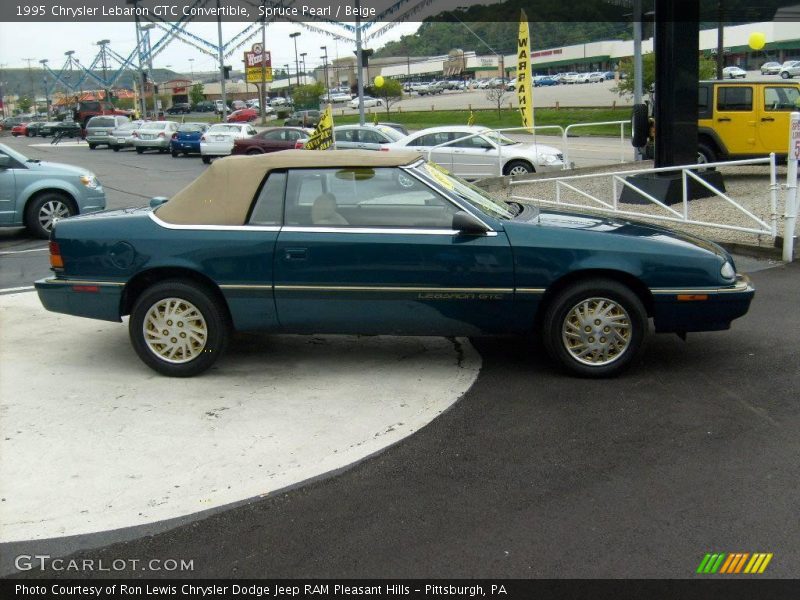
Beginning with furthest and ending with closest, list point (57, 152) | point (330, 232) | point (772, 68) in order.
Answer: point (772, 68), point (57, 152), point (330, 232)

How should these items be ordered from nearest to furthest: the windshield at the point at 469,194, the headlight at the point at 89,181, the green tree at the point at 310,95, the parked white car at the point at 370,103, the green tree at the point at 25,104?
the windshield at the point at 469,194 → the headlight at the point at 89,181 → the green tree at the point at 310,95 → the parked white car at the point at 370,103 → the green tree at the point at 25,104

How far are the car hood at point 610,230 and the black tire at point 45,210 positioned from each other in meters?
9.36

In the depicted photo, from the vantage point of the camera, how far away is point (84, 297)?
658 cm

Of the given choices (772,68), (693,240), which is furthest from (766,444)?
(772,68)

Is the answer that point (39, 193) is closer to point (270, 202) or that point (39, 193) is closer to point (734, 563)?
point (270, 202)

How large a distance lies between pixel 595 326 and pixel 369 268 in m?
1.58

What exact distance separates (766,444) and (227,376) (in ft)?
11.8

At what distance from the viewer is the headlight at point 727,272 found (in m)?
6.27

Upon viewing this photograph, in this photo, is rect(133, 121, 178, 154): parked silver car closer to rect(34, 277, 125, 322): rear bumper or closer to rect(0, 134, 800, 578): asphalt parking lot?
rect(34, 277, 125, 322): rear bumper

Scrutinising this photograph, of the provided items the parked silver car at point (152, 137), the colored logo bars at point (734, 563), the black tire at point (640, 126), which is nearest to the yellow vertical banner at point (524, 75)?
the black tire at point (640, 126)

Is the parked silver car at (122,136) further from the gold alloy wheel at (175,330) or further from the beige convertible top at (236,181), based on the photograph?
the gold alloy wheel at (175,330)

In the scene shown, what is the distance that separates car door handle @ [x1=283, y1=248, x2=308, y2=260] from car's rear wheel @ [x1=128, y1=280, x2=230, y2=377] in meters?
0.62

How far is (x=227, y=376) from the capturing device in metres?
6.58
